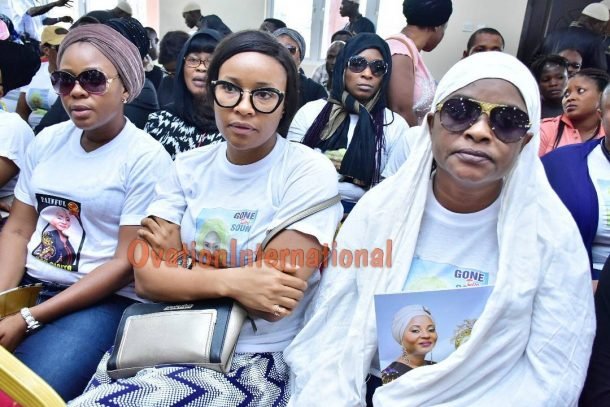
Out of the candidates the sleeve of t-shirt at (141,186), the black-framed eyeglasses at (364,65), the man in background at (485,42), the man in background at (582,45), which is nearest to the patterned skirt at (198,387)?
the sleeve of t-shirt at (141,186)

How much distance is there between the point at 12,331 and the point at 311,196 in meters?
1.14

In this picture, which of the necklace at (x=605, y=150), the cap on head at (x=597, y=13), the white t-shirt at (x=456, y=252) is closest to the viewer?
the white t-shirt at (x=456, y=252)

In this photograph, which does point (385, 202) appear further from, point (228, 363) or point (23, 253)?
point (23, 253)

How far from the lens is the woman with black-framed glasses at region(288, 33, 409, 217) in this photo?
2455mm

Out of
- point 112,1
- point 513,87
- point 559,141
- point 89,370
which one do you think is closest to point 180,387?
point 89,370

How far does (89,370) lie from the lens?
1.62 m

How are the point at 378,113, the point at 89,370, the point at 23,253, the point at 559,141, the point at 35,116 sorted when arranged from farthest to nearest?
the point at 35,116, the point at 559,141, the point at 378,113, the point at 23,253, the point at 89,370

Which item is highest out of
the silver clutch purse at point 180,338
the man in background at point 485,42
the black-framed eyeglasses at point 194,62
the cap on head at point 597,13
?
the cap on head at point 597,13

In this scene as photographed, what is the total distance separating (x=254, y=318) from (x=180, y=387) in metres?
0.31

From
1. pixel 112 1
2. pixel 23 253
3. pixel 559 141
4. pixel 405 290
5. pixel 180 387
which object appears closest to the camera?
pixel 180 387

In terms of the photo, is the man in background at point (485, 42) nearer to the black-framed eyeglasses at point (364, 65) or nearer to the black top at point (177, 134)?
the black-framed eyeglasses at point (364, 65)

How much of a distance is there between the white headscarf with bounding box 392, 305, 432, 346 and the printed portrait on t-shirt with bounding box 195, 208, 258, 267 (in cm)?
50

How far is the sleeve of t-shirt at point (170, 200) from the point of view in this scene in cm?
164

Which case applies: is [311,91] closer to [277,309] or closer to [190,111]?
[190,111]
